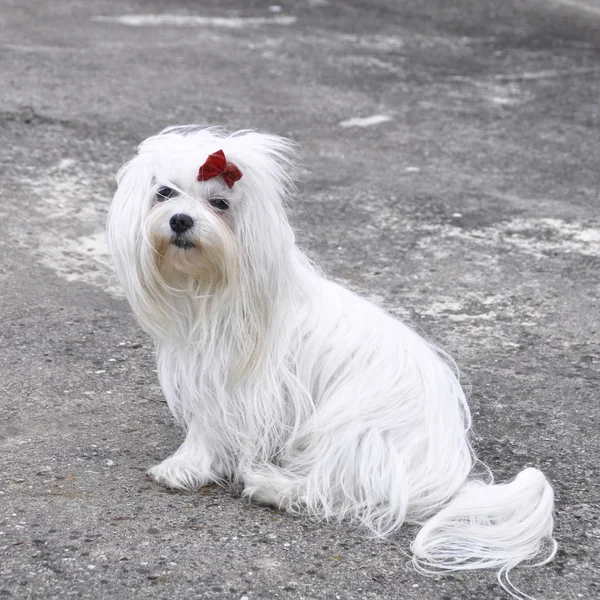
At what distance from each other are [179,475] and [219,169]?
1.03 m

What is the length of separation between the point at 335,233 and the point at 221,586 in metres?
3.26

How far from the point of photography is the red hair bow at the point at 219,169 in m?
3.20

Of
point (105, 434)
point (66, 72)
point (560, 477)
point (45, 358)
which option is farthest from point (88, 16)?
point (560, 477)

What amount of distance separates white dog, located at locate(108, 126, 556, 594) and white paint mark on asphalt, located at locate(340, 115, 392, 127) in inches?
170

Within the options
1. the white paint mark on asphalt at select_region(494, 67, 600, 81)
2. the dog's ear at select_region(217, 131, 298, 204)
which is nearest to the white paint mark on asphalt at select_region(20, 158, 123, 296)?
the dog's ear at select_region(217, 131, 298, 204)

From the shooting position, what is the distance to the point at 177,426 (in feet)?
13.1

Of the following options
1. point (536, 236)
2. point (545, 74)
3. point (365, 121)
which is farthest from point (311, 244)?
point (545, 74)

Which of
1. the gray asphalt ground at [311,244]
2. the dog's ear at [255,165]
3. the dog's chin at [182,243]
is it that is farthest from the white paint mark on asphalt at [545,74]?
the dog's chin at [182,243]

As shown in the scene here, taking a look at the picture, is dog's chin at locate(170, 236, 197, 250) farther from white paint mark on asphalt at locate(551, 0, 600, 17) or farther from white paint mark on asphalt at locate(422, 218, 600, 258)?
white paint mark on asphalt at locate(551, 0, 600, 17)

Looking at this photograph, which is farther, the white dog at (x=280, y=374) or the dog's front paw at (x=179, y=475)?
the dog's front paw at (x=179, y=475)

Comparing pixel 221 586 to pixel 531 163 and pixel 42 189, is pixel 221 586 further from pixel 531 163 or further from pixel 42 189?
pixel 531 163

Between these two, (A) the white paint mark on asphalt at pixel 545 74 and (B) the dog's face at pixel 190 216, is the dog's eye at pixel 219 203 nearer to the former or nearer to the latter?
(B) the dog's face at pixel 190 216

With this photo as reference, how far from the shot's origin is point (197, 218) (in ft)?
10.6

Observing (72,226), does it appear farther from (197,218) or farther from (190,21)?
(190,21)
